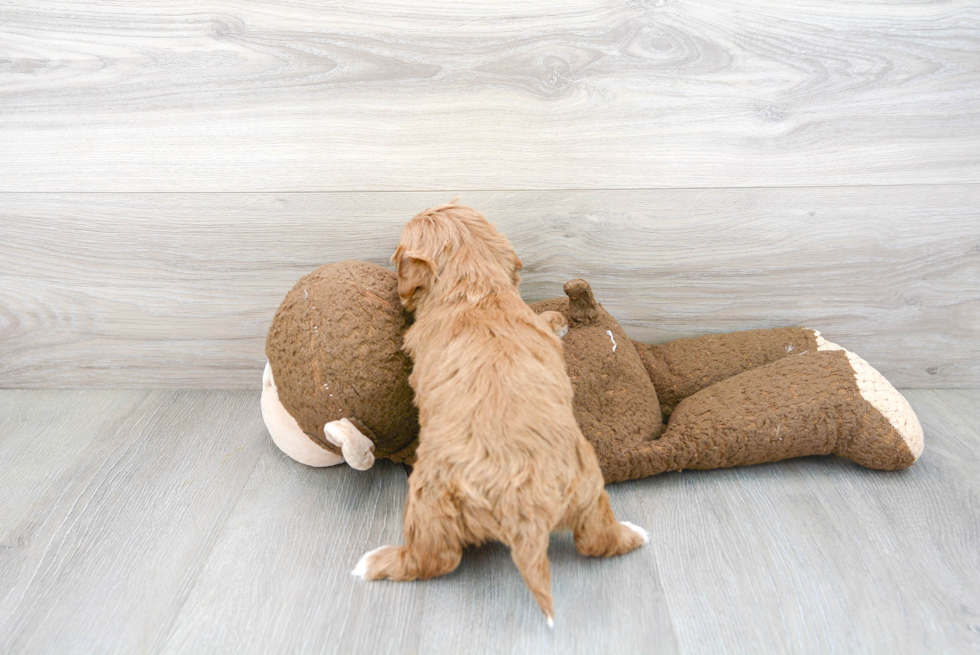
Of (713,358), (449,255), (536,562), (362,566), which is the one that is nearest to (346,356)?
(449,255)

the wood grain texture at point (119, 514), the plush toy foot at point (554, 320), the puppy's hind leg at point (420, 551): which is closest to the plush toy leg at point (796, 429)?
the plush toy foot at point (554, 320)

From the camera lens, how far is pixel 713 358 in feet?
4.99

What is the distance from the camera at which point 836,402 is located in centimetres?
131

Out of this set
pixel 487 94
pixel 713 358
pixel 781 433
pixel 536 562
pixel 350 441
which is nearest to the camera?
pixel 536 562

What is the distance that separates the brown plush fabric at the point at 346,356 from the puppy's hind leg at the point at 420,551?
0.25 m

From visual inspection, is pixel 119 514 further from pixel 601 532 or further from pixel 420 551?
pixel 601 532

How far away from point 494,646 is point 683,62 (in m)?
1.24

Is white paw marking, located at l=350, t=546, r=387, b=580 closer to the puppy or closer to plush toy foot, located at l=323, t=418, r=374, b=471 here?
the puppy

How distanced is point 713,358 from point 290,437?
1.01 meters

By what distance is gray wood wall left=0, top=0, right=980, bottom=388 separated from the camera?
4.52 feet

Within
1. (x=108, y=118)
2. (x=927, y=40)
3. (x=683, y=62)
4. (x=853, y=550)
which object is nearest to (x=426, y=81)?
(x=683, y=62)

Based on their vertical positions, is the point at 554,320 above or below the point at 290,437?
above

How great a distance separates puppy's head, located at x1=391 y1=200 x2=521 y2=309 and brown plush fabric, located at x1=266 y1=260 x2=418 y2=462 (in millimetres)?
87

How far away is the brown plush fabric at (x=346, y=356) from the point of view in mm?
1201
